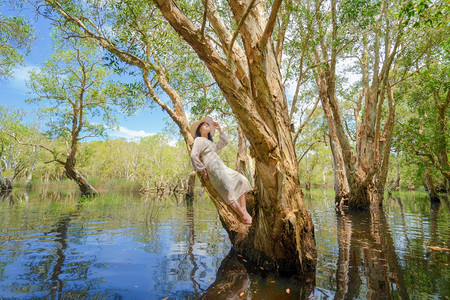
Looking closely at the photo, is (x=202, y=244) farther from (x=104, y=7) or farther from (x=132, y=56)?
(x=104, y=7)

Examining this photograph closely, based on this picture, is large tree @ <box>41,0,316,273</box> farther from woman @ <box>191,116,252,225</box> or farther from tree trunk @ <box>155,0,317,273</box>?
woman @ <box>191,116,252,225</box>

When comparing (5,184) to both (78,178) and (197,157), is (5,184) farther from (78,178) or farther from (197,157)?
(197,157)


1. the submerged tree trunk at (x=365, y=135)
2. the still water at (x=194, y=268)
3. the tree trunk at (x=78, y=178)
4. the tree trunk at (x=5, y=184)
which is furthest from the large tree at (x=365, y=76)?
the tree trunk at (x=5, y=184)

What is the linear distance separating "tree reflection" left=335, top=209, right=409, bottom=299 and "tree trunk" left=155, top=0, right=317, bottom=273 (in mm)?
477

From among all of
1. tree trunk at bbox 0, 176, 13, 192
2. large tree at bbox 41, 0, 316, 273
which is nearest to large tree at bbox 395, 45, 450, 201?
large tree at bbox 41, 0, 316, 273

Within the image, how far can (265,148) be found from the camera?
2.52 m

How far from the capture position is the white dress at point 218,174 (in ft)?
12.2

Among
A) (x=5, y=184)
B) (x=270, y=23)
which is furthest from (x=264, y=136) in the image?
(x=5, y=184)

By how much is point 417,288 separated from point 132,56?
613 cm

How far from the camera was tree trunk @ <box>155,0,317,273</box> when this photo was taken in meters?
2.54

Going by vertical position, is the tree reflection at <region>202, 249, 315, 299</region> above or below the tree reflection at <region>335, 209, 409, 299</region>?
below

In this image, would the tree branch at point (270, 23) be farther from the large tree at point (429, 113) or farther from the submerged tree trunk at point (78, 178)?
the submerged tree trunk at point (78, 178)

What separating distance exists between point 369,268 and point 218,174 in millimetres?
2373

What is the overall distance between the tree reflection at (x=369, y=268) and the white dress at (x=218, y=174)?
67.2 inches
